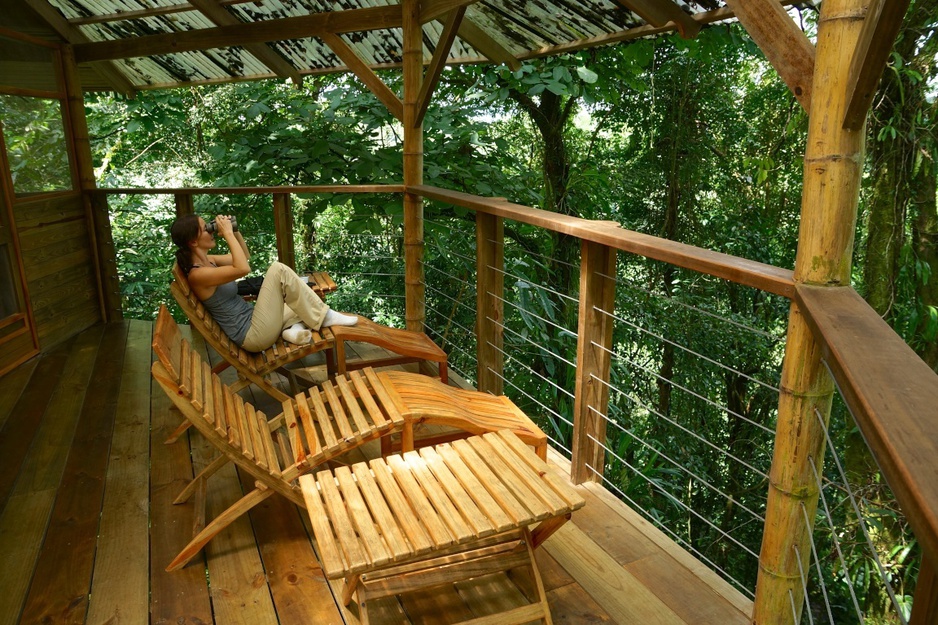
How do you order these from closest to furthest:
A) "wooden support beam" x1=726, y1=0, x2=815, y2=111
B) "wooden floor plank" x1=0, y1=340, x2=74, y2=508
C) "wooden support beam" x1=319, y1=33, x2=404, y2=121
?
1. "wooden support beam" x1=726, y1=0, x2=815, y2=111
2. "wooden floor plank" x1=0, y1=340, x2=74, y2=508
3. "wooden support beam" x1=319, y1=33, x2=404, y2=121

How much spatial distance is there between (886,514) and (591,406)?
306 centimetres

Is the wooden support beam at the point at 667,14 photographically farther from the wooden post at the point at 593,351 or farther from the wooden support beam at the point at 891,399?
the wooden support beam at the point at 891,399

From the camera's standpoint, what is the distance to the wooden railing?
763mm

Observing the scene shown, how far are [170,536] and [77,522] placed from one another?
0.42 meters

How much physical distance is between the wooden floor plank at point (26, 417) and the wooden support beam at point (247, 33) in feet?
7.83

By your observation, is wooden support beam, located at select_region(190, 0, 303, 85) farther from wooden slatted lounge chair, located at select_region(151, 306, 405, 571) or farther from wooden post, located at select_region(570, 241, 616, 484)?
wooden post, located at select_region(570, 241, 616, 484)

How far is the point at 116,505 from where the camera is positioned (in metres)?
2.84

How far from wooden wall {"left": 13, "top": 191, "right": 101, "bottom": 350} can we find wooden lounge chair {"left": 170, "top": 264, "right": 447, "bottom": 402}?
82.4 inches

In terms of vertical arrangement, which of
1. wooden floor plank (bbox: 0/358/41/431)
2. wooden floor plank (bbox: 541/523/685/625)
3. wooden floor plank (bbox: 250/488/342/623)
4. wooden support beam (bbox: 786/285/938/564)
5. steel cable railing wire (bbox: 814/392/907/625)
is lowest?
wooden floor plank (bbox: 250/488/342/623)

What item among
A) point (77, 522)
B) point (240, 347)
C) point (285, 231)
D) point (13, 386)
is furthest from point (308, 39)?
point (77, 522)

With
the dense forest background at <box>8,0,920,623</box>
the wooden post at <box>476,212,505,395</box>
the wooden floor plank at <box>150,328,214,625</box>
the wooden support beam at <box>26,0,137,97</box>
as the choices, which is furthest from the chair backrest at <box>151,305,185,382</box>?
the wooden support beam at <box>26,0,137,97</box>

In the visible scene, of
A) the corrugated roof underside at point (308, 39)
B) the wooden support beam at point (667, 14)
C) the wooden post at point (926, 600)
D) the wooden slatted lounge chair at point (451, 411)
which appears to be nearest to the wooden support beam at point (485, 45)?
the corrugated roof underside at point (308, 39)

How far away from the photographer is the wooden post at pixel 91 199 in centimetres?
551

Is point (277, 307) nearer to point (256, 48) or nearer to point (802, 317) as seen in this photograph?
point (802, 317)
